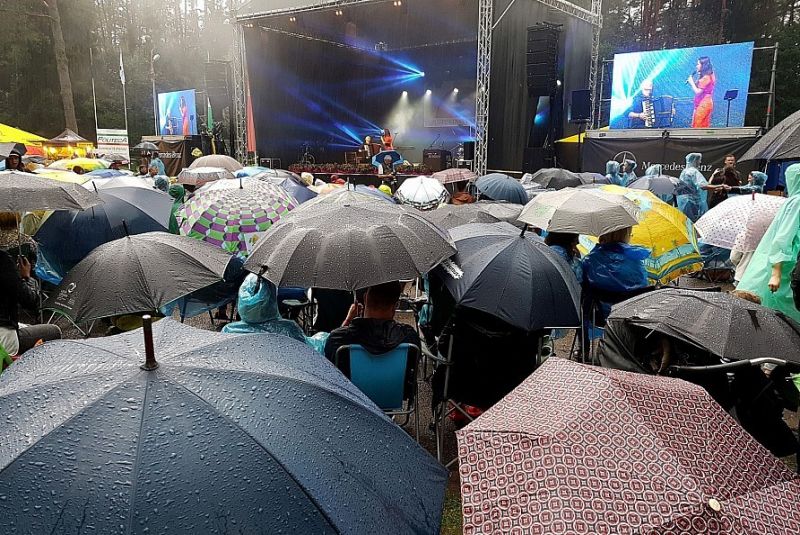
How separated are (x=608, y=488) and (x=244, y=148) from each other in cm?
1949

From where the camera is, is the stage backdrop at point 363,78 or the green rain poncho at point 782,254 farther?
the stage backdrop at point 363,78

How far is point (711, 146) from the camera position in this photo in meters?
13.5

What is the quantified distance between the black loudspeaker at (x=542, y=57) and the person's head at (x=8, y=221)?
13744mm

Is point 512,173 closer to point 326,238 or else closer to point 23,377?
point 326,238

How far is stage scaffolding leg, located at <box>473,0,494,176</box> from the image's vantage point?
46.4 ft

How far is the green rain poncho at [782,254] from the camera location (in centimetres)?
358

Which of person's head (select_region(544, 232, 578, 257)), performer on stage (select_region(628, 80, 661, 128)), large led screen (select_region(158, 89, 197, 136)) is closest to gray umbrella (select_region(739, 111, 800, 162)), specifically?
person's head (select_region(544, 232, 578, 257))

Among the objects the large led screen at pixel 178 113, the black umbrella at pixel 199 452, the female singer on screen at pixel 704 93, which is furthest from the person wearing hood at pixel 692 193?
the large led screen at pixel 178 113

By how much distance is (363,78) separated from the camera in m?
23.0

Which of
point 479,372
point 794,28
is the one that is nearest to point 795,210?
point 479,372

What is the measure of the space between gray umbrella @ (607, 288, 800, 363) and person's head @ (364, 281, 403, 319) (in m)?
1.16

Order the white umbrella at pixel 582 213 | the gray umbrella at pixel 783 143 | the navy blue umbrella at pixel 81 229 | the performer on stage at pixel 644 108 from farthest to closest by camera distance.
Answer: the performer on stage at pixel 644 108 < the navy blue umbrella at pixel 81 229 < the white umbrella at pixel 582 213 < the gray umbrella at pixel 783 143

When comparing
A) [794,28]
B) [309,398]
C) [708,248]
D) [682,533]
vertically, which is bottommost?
[708,248]

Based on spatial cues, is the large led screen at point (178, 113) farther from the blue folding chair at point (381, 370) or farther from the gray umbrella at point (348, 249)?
the blue folding chair at point (381, 370)
